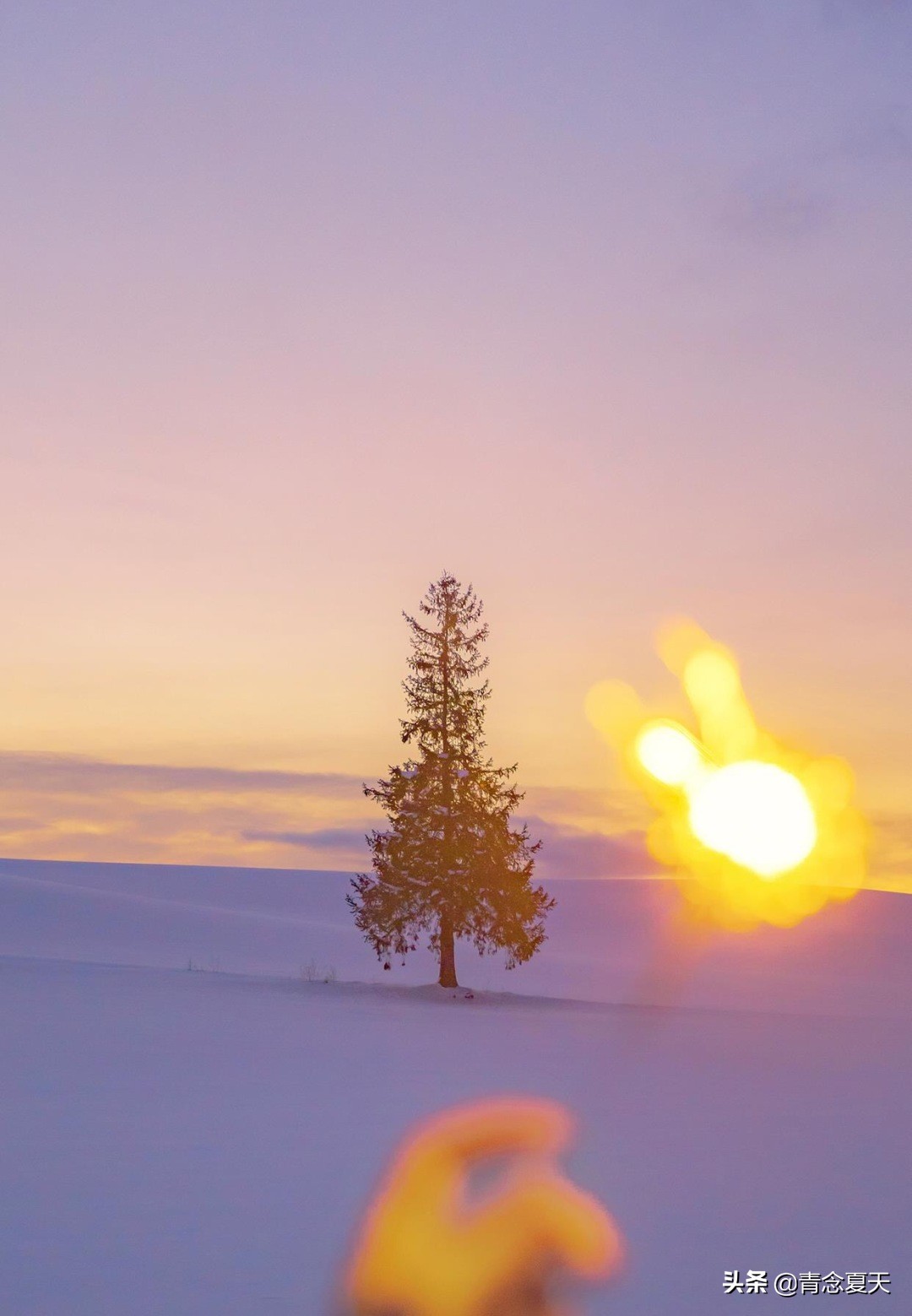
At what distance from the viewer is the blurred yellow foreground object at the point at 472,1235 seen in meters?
7.64

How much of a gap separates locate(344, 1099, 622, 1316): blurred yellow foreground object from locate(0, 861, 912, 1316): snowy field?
24 centimetres

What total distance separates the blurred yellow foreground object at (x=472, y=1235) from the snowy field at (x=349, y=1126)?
0.24 meters

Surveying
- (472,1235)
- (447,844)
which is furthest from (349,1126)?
(447,844)

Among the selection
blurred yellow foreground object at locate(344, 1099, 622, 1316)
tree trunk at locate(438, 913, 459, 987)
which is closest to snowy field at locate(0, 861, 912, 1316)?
blurred yellow foreground object at locate(344, 1099, 622, 1316)

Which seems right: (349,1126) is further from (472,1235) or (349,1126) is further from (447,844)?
(447,844)

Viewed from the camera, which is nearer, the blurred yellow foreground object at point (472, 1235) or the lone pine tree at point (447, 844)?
the blurred yellow foreground object at point (472, 1235)

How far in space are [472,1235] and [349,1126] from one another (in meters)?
3.56

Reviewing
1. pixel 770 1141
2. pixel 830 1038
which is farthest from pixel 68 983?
pixel 770 1141

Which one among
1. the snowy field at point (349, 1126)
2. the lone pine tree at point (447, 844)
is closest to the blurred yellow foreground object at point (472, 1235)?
the snowy field at point (349, 1126)

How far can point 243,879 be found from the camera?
254ft

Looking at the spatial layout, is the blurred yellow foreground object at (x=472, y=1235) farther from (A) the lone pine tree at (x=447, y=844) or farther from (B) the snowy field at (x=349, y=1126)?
(A) the lone pine tree at (x=447, y=844)

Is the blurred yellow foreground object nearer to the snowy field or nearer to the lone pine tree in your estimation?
the snowy field

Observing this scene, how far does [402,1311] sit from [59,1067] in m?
8.12

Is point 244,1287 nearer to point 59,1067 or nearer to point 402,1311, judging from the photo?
point 402,1311
